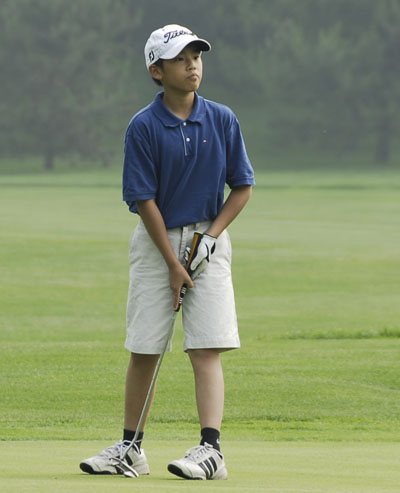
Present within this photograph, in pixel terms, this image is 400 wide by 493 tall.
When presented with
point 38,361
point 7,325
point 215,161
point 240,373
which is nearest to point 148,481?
point 215,161

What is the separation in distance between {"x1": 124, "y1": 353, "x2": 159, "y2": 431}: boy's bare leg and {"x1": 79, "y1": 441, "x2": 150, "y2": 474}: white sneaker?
20 centimetres

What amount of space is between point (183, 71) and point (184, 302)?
0.91m

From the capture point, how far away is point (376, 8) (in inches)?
3147

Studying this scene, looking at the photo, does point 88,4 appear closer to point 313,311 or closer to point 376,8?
point 376,8

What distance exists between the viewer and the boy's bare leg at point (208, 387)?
4.23 m

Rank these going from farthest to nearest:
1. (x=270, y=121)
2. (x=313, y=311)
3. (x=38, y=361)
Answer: (x=270, y=121), (x=313, y=311), (x=38, y=361)

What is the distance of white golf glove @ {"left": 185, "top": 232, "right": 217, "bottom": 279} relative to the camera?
4.17m

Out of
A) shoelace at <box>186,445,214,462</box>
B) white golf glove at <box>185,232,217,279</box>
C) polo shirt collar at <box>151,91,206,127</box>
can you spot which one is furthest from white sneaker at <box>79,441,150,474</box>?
polo shirt collar at <box>151,91,206,127</box>

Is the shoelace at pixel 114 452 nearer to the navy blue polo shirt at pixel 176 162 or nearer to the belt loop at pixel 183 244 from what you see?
the belt loop at pixel 183 244

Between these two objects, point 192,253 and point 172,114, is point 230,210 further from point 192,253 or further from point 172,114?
point 172,114

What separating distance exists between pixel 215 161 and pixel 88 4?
77.0 metres

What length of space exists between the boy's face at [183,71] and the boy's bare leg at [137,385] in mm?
1082

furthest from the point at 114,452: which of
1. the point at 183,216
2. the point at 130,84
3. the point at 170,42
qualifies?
the point at 130,84

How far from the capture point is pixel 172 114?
4.32 meters
